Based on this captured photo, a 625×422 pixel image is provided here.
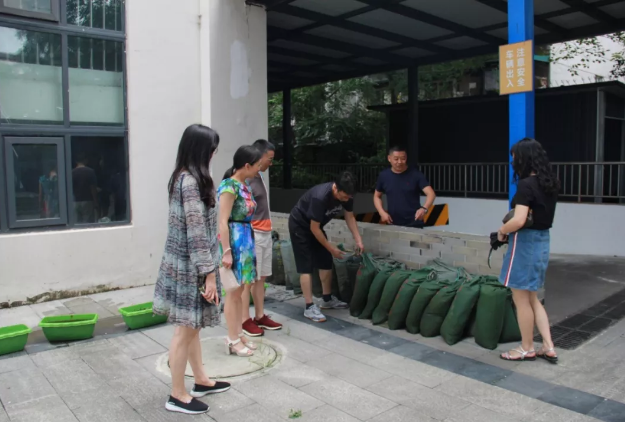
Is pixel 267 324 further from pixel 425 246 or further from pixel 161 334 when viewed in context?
pixel 425 246

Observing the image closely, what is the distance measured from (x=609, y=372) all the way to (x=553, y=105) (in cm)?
848

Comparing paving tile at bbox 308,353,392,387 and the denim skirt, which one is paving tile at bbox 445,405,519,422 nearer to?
paving tile at bbox 308,353,392,387

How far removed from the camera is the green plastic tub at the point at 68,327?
448cm

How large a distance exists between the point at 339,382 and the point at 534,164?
214 centimetres

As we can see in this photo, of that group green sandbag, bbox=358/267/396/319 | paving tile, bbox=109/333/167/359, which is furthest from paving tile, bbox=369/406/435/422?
paving tile, bbox=109/333/167/359

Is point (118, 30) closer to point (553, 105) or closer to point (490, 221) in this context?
point (490, 221)

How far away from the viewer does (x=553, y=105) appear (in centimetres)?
1094

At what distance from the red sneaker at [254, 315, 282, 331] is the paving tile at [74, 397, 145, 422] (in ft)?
5.45

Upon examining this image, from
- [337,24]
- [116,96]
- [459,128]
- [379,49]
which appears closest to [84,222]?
[116,96]

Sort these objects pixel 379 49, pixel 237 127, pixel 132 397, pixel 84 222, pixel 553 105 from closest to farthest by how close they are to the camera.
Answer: pixel 132 397 < pixel 84 222 < pixel 237 127 < pixel 379 49 < pixel 553 105

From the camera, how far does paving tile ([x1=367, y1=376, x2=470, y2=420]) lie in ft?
10.5

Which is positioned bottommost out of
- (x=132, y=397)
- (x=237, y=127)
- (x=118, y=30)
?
(x=132, y=397)

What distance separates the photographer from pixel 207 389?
3451 mm

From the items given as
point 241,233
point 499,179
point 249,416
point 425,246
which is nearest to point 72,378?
point 249,416
